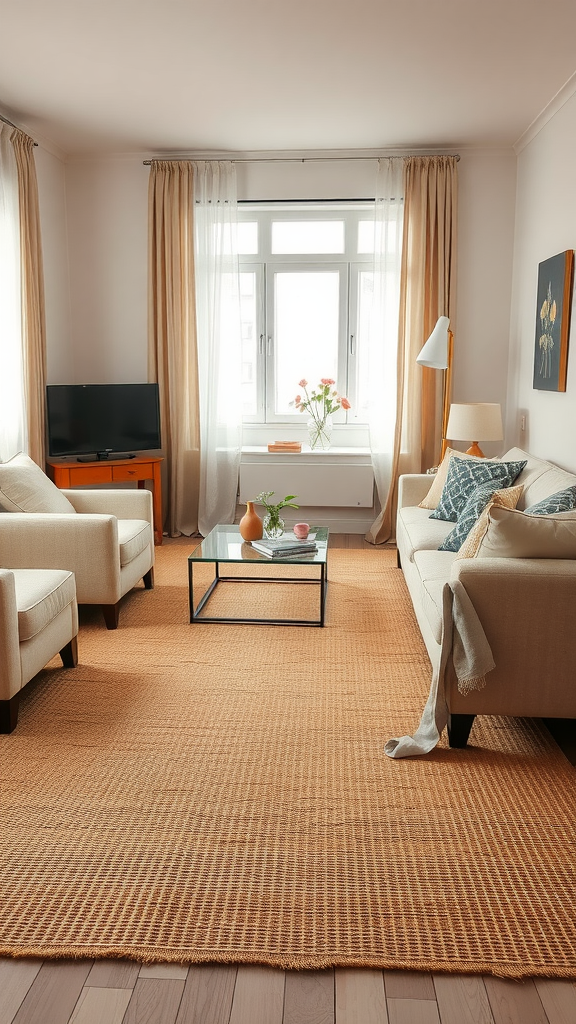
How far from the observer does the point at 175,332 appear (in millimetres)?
5957

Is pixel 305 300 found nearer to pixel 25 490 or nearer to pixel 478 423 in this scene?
pixel 478 423

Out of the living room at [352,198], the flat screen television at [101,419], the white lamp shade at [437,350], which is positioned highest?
the living room at [352,198]

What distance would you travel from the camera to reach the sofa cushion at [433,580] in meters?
2.97

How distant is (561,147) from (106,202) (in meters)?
3.28

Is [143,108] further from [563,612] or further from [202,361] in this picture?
[563,612]

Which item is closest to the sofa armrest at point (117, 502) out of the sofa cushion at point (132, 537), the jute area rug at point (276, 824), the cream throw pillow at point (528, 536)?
the sofa cushion at point (132, 537)

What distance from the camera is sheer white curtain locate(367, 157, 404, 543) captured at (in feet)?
18.7

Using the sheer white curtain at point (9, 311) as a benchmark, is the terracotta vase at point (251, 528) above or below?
below

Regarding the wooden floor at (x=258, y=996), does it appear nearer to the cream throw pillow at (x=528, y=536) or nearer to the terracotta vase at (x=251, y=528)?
the cream throw pillow at (x=528, y=536)

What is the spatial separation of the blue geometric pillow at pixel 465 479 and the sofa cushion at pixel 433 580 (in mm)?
593

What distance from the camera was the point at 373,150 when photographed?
5711mm

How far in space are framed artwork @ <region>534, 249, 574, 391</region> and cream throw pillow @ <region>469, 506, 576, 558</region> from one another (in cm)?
189

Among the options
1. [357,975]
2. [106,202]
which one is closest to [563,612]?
[357,975]

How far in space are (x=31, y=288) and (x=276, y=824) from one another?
404 centimetres
